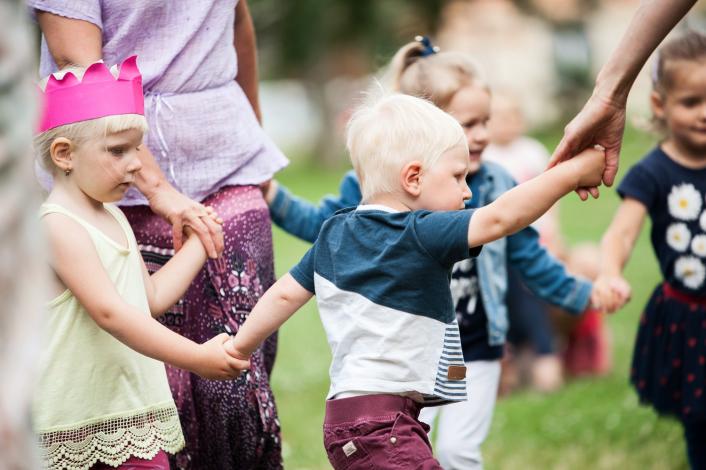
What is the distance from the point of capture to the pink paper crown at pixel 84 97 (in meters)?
2.93

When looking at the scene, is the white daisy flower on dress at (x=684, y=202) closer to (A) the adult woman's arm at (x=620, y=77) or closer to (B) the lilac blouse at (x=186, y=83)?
(A) the adult woman's arm at (x=620, y=77)

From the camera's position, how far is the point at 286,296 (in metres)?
2.99

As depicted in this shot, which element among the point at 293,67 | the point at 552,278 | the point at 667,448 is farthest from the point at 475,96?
the point at 293,67

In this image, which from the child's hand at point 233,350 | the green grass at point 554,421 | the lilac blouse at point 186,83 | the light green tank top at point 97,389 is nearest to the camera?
the light green tank top at point 97,389

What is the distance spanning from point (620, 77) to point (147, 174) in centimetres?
137

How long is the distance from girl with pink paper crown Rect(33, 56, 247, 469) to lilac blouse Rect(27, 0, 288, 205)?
0.28 m

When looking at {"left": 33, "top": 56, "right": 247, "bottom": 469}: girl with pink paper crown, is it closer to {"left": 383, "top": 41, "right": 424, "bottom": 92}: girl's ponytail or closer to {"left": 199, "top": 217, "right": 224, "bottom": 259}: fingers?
{"left": 199, "top": 217, "right": 224, "bottom": 259}: fingers

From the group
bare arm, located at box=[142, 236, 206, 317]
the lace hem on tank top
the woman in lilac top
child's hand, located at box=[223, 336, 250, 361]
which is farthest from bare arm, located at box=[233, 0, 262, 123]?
the lace hem on tank top

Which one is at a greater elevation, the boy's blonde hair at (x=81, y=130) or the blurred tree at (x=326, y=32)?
the boy's blonde hair at (x=81, y=130)

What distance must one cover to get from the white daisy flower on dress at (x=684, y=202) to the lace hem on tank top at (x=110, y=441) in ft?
7.07

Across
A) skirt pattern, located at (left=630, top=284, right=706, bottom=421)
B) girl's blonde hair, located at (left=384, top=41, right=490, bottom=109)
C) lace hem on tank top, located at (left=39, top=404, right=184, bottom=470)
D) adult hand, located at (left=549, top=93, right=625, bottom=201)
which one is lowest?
skirt pattern, located at (left=630, top=284, right=706, bottom=421)

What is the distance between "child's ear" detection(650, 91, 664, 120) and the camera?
426cm

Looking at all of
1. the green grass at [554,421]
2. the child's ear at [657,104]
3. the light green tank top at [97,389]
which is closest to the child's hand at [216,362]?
the light green tank top at [97,389]

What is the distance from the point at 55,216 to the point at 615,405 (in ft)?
13.7
